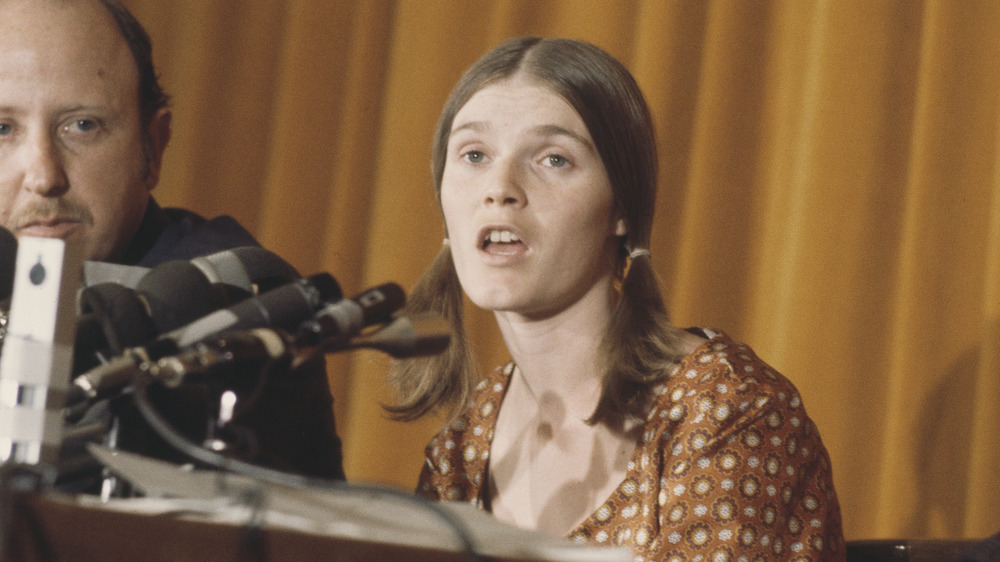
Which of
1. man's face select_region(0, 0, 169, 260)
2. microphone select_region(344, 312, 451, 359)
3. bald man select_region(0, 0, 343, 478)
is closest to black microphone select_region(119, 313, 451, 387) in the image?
microphone select_region(344, 312, 451, 359)

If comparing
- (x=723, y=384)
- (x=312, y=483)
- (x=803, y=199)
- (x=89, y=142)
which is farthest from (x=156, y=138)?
(x=803, y=199)

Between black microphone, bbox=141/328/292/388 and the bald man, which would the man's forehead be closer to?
the bald man

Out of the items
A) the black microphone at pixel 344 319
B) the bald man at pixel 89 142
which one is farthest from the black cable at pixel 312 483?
the bald man at pixel 89 142

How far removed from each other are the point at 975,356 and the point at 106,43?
1.55m

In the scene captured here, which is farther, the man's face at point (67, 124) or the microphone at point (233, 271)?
the man's face at point (67, 124)

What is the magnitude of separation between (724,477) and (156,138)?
95cm

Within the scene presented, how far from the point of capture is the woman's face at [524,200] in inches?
50.9

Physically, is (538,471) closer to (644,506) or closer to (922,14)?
(644,506)

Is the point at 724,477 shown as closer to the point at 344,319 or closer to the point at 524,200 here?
the point at 524,200

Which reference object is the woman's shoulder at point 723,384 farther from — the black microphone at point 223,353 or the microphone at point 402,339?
the black microphone at point 223,353

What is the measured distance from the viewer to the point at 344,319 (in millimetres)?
708

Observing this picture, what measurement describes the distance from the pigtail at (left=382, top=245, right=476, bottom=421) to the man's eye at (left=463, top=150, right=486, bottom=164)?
23cm

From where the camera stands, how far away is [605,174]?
1351 mm

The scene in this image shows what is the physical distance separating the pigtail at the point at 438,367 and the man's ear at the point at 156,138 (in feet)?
1.38
